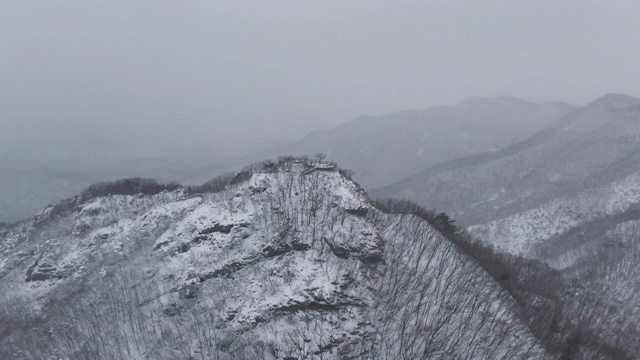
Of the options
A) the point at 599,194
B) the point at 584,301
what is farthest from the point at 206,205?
the point at 599,194

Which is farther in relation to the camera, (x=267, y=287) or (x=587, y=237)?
(x=587, y=237)

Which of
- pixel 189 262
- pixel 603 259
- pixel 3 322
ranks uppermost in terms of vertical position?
pixel 189 262

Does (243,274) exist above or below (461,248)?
above

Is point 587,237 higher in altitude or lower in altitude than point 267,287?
lower

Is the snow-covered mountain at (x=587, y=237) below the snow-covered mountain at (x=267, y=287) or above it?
below

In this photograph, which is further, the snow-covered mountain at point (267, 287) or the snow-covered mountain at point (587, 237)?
the snow-covered mountain at point (587, 237)

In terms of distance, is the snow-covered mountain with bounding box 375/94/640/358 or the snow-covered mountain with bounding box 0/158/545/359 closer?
the snow-covered mountain with bounding box 0/158/545/359

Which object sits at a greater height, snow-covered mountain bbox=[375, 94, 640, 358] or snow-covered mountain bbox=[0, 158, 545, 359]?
snow-covered mountain bbox=[0, 158, 545, 359]

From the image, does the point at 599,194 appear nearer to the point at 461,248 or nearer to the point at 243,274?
the point at 461,248
